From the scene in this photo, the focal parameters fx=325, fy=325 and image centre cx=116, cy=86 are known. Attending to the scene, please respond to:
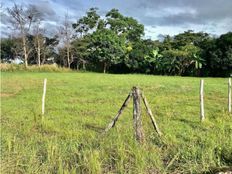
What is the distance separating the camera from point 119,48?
4541 centimetres

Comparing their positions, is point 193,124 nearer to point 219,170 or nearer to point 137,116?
point 137,116

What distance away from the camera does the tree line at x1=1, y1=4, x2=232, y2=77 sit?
3972 cm

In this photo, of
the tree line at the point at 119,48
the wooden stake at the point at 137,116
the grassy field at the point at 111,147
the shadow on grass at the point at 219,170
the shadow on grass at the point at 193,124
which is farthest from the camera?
the tree line at the point at 119,48

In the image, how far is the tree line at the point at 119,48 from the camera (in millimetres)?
39719

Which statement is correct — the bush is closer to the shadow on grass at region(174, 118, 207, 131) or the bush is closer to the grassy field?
the grassy field

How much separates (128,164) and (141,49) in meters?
41.2

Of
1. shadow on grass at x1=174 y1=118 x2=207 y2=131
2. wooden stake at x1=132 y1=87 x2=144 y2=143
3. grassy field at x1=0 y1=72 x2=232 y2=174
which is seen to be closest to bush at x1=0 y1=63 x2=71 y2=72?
grassy field at x1=0 y1=72 x2=232 y2=174

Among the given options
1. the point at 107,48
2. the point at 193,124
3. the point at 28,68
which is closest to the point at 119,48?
the point at 107,48

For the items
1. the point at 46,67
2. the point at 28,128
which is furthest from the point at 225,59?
the point at 28,128

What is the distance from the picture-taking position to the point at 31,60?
5744cm

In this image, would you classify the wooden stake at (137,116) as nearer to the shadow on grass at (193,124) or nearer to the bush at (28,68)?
the shadow on grass at (193,124)

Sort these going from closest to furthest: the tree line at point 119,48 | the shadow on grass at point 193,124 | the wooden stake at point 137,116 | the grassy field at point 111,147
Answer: the grassy field at point 111,147, the wooden stake at point 137,116, the shadow on grass at point 193,124, the tree line at point 119,48

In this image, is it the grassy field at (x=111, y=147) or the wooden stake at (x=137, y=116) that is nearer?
the grassy field at (x=111, y=147)

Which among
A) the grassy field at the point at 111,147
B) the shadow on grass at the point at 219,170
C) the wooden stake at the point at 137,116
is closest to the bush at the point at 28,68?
the grassy field at the point at 111,147
